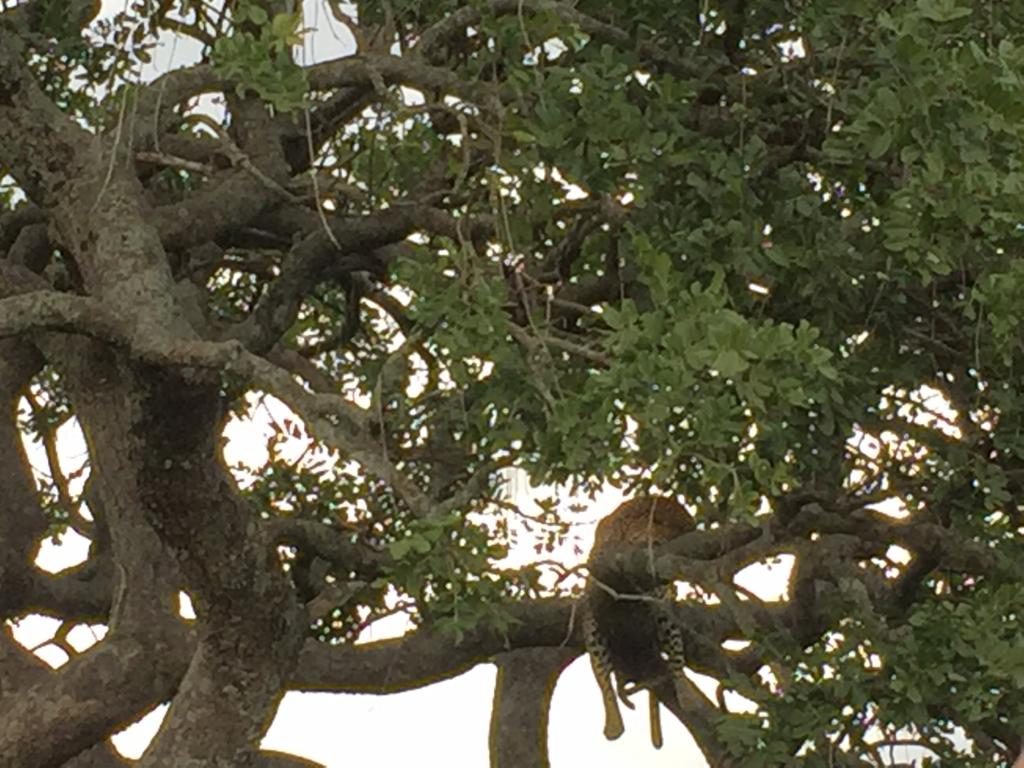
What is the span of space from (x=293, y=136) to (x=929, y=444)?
3.69 m

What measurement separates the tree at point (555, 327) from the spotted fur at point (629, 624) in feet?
1.04

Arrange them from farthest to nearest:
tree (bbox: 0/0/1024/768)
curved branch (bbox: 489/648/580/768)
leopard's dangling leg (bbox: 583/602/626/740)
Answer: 1. curved branch (bbox: 489/648/580/768)
2. leopard's dangling leg (bbox: 583/602/626/740)
3. tree (bbox: 0/0/1024/768)

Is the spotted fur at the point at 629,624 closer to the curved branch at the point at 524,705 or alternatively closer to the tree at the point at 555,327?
the tree at the point at 555,327

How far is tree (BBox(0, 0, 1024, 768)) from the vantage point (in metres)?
5.33

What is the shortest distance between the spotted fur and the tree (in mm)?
318

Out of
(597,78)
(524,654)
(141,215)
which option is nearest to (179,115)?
(141,215)

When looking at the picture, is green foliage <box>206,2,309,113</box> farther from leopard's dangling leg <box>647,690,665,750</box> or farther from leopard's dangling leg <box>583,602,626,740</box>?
leopard's dangling leg <box>647,690,665,750</box>

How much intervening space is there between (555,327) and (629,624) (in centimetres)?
262

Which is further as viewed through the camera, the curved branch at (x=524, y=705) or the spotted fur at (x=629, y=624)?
the curved branch at (x=524, y=705)

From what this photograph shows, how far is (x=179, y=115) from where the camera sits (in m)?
7.66

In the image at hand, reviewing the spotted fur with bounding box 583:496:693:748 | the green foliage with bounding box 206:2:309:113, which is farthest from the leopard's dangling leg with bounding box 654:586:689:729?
the green foliage with bounding box 206:2:309:113

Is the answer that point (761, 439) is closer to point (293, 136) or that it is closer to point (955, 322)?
point (955, 322)

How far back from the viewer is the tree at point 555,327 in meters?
5.33

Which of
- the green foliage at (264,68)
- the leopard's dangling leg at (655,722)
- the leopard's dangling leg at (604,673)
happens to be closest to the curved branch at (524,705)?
the leopard's dangling leg at (655,722)
